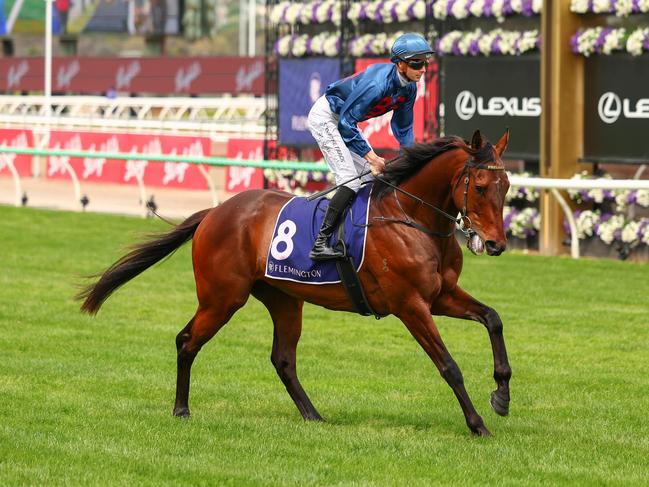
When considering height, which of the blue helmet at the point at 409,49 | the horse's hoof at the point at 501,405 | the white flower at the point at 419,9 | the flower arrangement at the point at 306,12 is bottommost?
the horse's hoof at the point at 501,405

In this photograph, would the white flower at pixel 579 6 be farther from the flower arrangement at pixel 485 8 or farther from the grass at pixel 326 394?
the grass at pixel 326 394

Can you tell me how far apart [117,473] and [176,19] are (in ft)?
143

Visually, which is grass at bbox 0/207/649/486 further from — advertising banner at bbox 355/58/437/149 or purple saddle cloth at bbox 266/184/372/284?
advertising banner at bbox 355/58/437/149

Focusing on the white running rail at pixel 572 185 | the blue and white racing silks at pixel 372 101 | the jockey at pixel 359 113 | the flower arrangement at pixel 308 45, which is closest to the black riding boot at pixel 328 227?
the jockey at pixel 359 113

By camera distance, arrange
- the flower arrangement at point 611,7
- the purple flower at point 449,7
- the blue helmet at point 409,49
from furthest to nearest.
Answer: the purple flower at point 449,7 < the flower arrangement at point 611,7 < the blue helmet at point 409,49

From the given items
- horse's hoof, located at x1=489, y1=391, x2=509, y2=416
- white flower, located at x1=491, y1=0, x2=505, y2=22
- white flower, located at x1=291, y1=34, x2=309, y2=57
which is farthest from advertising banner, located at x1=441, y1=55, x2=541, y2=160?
horse's hoof, located at x1=489, y1=391, x2=509, y2=416

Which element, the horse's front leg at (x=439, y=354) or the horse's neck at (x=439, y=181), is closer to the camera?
the horse's front leg at (x=439, y=354)

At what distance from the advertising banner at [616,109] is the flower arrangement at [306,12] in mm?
3675

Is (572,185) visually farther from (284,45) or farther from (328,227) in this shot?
(328,227)

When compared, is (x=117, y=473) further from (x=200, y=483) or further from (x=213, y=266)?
(x=213, y=266)

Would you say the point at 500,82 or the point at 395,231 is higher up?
the point at 500,82

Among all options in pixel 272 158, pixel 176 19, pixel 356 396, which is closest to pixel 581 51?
pixel 272 158

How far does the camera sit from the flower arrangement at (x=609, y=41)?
1338 cm

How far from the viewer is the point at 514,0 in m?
14.6
